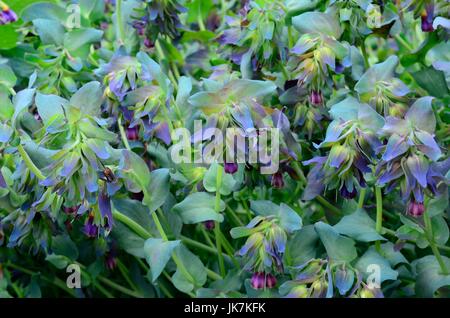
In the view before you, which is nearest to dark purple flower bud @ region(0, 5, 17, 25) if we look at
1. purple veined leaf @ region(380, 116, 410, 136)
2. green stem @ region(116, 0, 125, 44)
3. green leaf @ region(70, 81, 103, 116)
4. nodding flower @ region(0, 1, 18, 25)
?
nodding flower @ region(0, 1, 18, 25)

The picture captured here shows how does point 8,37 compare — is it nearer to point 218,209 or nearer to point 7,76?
point 7,76

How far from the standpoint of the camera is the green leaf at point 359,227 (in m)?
1.18

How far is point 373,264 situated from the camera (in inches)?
44.9

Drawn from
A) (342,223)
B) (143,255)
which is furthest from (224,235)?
(342,223)

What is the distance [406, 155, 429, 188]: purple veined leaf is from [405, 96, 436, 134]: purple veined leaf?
0.25 ft

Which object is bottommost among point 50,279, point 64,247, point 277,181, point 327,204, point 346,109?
point 50,279

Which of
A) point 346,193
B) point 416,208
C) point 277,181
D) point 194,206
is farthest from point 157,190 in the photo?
point 416,208

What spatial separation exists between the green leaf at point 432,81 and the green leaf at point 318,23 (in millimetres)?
218

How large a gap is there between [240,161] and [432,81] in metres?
0.46

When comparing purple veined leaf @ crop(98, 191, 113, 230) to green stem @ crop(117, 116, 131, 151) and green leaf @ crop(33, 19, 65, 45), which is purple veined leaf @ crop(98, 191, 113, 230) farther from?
green leaf @ crop(33, 19, 65, 45)

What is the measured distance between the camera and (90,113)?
1.12 m

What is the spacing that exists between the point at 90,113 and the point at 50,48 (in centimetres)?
37

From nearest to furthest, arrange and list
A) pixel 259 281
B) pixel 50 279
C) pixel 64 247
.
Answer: pixel 259 281
pixel 64 247
pixel 50 279

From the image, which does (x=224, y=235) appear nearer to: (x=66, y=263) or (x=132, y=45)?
(x=66, y=263)
